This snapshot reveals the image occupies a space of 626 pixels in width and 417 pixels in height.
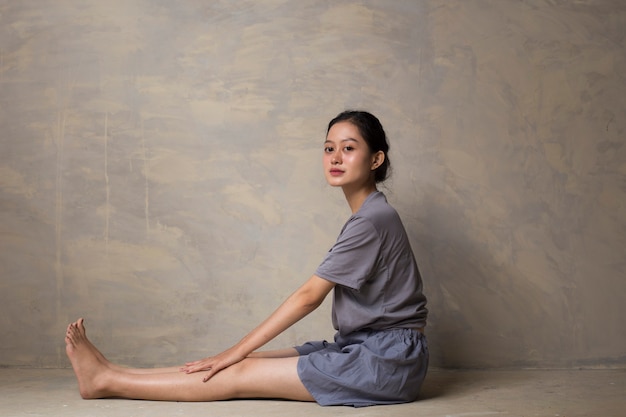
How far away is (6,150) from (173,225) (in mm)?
755

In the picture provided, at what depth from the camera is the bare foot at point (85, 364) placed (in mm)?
2422

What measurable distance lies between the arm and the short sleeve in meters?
0.04

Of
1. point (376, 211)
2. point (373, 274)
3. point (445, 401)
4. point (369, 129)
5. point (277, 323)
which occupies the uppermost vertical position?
point (369, 129)

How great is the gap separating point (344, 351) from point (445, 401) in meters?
0.35

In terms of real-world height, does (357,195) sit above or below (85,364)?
above

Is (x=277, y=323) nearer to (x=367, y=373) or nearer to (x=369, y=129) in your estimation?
(x=367, y=373)

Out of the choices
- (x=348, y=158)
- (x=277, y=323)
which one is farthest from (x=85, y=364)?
(x=348, y=158)

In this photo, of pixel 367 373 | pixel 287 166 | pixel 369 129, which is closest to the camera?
pixel 367 373

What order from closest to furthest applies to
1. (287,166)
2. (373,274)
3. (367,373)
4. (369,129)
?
(367,373)
(373,274)
(369,129)
(287,166)

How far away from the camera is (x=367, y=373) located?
2328mm

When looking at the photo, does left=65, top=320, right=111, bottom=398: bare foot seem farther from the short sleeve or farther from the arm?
the short sleeve

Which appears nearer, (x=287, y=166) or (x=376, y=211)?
(x=376, y=211)

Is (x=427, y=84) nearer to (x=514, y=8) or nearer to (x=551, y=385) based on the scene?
(x=514, y=8)

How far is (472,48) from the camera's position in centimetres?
305
